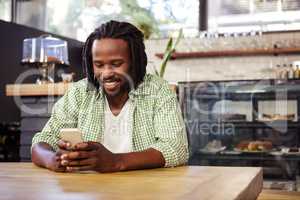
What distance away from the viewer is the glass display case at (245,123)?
3.58 meters

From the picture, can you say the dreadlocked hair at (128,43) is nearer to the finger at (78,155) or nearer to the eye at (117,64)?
the eye at (117,64)

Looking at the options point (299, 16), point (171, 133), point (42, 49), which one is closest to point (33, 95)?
point (42, 49)

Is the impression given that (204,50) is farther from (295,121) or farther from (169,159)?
(169,159)

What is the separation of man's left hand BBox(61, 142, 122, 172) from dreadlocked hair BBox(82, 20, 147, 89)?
499 mm

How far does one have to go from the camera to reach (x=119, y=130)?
1.66m

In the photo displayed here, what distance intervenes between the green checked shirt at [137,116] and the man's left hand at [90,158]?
12.2 inches

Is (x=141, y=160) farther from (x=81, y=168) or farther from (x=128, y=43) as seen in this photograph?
(x=128, y=43)

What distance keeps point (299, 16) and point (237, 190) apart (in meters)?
3.83

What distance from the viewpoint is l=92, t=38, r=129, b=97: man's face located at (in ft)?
5.18

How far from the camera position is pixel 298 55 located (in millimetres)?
4285

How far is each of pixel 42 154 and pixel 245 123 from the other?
2.47m

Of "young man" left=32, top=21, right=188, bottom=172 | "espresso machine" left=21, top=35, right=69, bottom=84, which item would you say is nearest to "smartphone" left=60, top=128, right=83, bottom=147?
"young man" left=32, top=21, right=188, bottom=172

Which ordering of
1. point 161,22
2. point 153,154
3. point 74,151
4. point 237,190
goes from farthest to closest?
point 161,22 < point 153,154 < point 74,151 < point 237,190

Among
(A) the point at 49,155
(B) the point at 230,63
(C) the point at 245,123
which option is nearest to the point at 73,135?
(A) the point at 49,155
